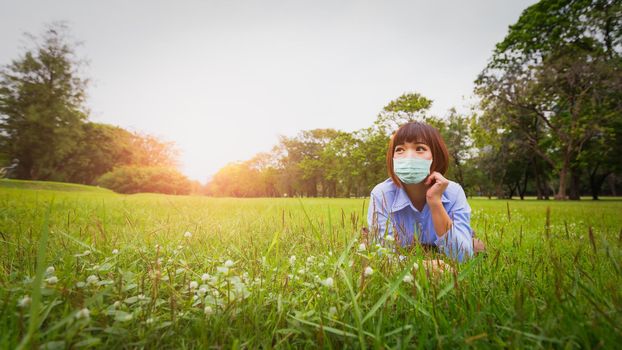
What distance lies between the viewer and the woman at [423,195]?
2.63m

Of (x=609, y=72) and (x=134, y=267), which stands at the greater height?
(x=609, y=72)

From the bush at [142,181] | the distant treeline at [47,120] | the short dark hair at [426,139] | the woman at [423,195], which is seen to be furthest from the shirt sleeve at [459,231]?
the bush at [142,181]

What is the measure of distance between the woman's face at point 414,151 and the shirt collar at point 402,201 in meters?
0.54

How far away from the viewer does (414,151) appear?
2.85 meters

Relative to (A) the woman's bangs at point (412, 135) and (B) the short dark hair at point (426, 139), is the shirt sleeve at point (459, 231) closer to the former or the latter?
(B) the short dark hair at point (426, 139)

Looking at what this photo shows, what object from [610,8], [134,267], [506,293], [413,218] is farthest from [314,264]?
[610,8]

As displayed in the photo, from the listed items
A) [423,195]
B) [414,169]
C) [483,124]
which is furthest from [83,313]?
[483,124]

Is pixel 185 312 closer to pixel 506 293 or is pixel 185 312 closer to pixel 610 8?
pixel 506 293

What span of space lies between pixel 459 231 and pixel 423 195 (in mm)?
689

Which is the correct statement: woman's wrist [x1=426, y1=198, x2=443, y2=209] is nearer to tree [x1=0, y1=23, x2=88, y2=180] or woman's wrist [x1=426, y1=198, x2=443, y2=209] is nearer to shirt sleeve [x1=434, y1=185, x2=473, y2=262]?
shirt sleeve [x1=434, y1=185, x2=473, y2=262]

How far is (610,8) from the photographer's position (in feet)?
57.6

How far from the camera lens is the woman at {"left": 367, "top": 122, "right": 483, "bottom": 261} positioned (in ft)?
8.64

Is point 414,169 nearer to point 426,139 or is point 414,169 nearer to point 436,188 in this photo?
point 436,188

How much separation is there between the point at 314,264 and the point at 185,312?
34.5 inches
